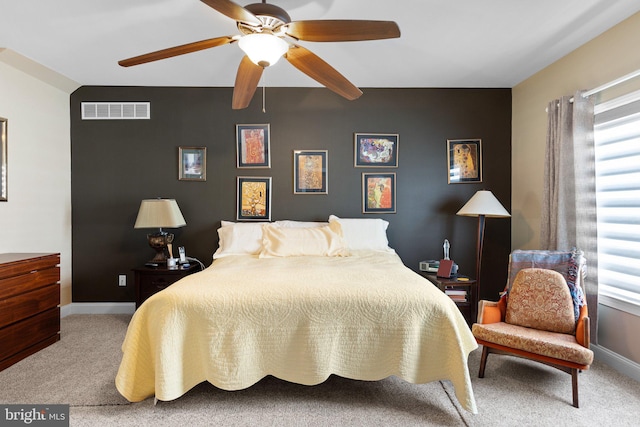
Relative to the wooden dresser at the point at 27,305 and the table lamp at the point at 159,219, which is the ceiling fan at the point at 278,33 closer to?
the table lamp at the point at 159,219

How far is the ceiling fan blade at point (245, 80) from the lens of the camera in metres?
2.32

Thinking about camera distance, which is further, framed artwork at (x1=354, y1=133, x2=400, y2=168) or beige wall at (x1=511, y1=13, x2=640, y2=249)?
framed artwork at (x1=354, y1=133, x2=400, y2=168)

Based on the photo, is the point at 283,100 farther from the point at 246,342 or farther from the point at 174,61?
the point at 246,342

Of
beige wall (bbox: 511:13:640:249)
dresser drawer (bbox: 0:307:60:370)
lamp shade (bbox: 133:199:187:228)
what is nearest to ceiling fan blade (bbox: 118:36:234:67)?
lamp shade (bbox: 133:199:187:228)

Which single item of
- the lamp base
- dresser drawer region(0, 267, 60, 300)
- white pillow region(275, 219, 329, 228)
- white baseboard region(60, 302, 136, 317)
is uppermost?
white pillow region(275, 219, 329, 228)

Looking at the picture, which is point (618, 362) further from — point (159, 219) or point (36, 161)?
point (36, 161)

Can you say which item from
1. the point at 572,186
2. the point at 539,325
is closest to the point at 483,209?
the point at 572,186

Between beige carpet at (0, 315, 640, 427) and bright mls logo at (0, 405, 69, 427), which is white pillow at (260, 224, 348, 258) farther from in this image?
bright mls logo at (0, 405, 69, 427)

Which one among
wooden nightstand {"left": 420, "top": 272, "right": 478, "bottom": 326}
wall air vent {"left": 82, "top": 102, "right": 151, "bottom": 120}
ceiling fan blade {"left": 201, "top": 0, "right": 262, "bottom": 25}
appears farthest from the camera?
wall air vent {"left": 82, "top": 102, "right": 151, "bottom": 120}

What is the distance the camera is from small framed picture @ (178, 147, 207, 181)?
3.95 m

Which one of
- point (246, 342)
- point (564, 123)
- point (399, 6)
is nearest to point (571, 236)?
point (564, 123)

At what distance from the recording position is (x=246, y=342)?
79.0 inches

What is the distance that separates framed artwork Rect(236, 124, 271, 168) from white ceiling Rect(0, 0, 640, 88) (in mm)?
581

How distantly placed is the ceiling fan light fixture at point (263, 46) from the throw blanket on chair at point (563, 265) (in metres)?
2.47
